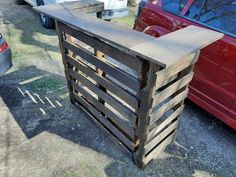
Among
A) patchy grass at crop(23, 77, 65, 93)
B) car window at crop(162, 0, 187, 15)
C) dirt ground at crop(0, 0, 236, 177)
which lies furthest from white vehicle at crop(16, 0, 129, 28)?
car window at crop(162, 0, 187, 15)

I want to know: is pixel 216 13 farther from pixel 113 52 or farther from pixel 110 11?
pixel 110 11

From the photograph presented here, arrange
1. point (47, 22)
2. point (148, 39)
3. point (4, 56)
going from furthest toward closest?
1. point (47, 22)
2. point (4, 56)
3. point (148, 39)

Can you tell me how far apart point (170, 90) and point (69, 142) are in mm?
1337

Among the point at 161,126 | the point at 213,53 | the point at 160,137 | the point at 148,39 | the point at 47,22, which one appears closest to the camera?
the point at 148,39

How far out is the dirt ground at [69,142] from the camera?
93.3 inches

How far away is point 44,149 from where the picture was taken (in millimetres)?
2566

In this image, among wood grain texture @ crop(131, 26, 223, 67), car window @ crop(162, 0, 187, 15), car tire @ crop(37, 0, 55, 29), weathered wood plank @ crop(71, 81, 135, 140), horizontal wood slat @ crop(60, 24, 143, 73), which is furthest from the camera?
car tire @ crop(37, 0, 55, 29)

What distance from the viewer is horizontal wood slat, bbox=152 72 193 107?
6.07 ft

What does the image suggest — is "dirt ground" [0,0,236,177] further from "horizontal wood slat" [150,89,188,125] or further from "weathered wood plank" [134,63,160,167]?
"horizontal wood slat" [150,89,188,125]

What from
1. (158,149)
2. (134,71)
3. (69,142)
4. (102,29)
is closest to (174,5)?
(134,71)

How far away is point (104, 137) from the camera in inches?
107

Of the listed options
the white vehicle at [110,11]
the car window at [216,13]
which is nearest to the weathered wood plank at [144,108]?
the car window at [216,13]

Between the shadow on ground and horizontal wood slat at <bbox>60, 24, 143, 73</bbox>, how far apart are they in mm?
1090

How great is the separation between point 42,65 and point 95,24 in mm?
2282
